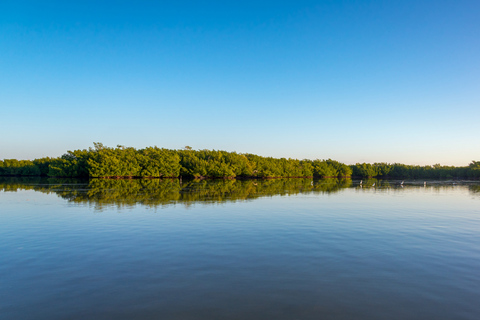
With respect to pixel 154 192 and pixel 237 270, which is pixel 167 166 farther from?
pixel 237 270

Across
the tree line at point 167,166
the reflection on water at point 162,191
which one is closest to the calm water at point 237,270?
the reflection on water at point 162,191

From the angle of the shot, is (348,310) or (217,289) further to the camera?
(217,289)

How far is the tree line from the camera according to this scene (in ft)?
386

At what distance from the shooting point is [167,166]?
12381cm

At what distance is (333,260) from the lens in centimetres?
1230

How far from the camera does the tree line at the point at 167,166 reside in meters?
118

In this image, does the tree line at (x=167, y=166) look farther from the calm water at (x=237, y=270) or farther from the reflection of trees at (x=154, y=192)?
the calm water at (x=237, y=270)

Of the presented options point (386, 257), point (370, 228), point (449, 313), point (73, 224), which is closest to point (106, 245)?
point (73, 224)


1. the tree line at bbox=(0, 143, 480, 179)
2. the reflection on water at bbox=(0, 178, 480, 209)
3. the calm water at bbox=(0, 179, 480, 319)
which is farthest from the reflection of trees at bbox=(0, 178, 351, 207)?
the tree line at bbox=(0, 143, 480, 179)

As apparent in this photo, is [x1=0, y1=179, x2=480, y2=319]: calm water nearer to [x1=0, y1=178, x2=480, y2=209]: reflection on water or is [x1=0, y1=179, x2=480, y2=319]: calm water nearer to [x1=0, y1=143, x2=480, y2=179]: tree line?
[x1=0, y1=178, x2=480, y2=209]: reflection on water

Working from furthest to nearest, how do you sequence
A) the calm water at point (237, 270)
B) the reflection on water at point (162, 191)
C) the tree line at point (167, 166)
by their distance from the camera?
the tree line at point (167, 166) → the reflection on water at point (162, 191) → the calm water at point (237, 270)

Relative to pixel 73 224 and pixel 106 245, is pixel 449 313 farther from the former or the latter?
pixel 73 224

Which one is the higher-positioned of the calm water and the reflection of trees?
the reflection of trees

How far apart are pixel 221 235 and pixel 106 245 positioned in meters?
5.63
